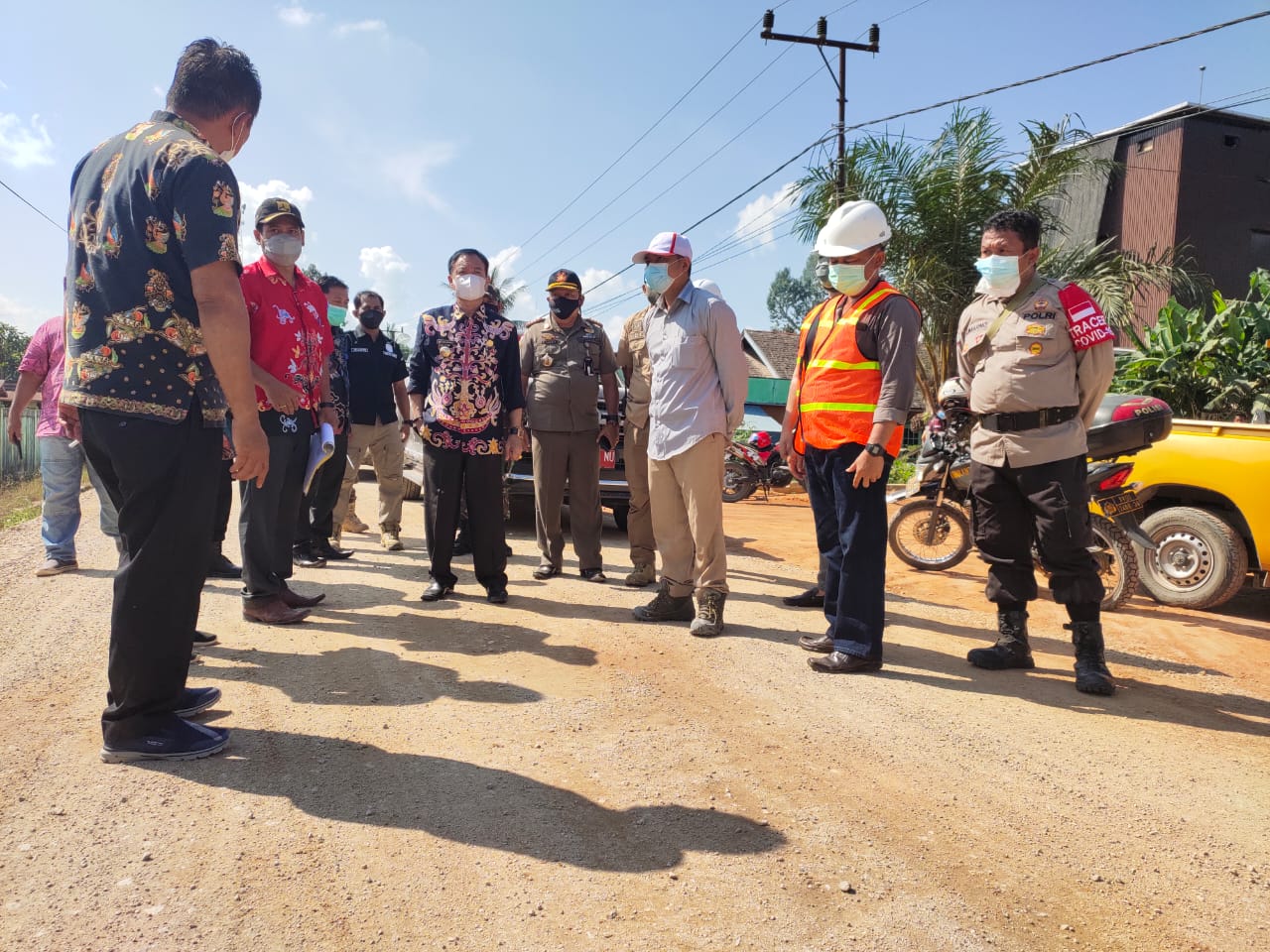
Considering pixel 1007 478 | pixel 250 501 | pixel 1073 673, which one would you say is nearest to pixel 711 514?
pixel 1007 478

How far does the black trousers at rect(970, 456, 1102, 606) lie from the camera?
4020 mm

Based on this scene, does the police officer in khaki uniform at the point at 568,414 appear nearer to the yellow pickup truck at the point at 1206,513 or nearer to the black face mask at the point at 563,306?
the black face mask at the point at 563,306

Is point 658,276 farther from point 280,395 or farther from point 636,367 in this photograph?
point 280,395

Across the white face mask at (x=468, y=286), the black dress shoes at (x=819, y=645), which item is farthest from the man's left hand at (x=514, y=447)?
the black dress shoes at (x=819, y=645)

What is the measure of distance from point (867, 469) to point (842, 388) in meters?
0.46

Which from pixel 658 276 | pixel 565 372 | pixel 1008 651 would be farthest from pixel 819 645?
pixel 565 372

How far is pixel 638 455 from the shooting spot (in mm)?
6332

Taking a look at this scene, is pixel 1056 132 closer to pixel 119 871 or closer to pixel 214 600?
pixel 214 600

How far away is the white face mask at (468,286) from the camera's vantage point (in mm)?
5285

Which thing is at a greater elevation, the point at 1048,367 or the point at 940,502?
the point at 1048,367

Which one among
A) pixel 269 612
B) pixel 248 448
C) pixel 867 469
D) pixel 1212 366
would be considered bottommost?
pixel 269 612

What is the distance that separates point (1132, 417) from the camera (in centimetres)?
559

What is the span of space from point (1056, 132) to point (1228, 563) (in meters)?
10.8

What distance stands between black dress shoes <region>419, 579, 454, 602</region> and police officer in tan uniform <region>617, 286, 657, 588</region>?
1.37 m
